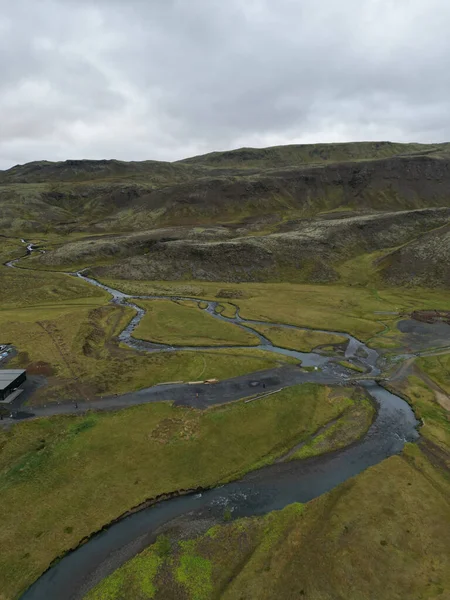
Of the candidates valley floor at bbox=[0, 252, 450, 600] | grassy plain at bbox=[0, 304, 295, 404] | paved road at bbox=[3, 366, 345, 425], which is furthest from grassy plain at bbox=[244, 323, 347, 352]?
paved road at bbox=[3, 366, 345, 425]

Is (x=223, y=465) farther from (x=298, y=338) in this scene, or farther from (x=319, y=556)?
(x=298, y=338)

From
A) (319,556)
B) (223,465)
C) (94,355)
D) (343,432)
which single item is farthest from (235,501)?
(94,355)

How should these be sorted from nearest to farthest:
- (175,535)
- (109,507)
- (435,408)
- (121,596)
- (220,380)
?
(121,596), (175,535), (109,507), (435,408), (220,380)

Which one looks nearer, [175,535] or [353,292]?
[175,535]

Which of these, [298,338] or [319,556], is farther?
[298,338]

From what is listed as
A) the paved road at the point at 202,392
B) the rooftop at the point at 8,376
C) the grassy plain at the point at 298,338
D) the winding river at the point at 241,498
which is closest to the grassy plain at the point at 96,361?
the paved road at the point at 202,392

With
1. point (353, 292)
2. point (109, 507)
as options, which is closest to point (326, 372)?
point (109, 507)

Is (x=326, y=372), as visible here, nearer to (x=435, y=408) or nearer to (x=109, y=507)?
(x=435, y=408)

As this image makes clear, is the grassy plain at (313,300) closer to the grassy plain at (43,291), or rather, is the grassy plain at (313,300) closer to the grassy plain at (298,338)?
the grassy plain at (298,338)
